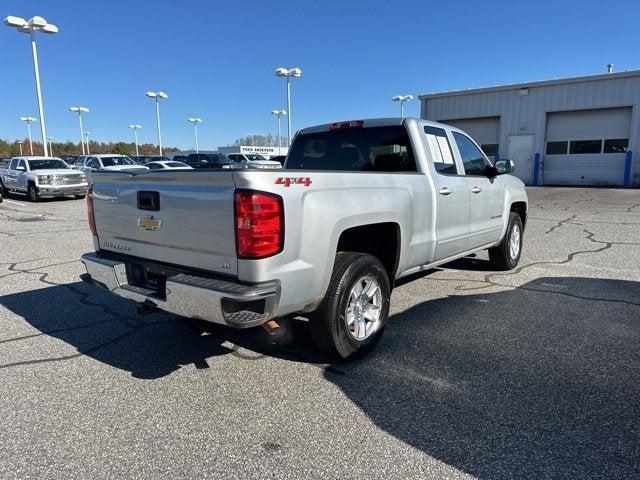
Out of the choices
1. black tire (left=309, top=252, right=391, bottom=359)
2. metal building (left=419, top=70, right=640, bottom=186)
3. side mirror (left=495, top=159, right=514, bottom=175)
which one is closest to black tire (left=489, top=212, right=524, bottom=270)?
side mirror (left=495, top=159, right=514, bottom=175)

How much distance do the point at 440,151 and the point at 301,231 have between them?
2.50m

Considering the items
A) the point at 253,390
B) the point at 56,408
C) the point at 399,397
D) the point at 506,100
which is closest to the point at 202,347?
the point at 253,390

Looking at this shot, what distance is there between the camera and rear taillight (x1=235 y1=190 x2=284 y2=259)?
2.92m

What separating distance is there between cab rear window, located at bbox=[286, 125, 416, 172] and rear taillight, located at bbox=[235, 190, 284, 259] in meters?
2.13

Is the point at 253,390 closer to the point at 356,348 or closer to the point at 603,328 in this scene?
the point at 356,348

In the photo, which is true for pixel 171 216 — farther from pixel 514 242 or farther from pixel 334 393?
pixel 514 242

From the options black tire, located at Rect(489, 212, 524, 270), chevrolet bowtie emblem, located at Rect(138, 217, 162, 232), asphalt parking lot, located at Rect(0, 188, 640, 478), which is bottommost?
asphalt parking lot, located at Rect(0, 188, 640, 478)

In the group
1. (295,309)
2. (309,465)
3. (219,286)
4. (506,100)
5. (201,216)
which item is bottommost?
(309,465)

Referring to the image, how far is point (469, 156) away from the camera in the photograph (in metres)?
5.72

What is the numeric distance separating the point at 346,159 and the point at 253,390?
2631 millimetres

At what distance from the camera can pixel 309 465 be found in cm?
258

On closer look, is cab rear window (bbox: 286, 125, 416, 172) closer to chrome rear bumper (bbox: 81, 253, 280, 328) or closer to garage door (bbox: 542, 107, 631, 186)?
chrome rear bumper (bbox: 81, 253, 280, 328)

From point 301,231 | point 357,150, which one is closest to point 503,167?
point 357,150

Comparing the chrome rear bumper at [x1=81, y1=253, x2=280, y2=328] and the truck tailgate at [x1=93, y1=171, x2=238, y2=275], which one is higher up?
the truck tailgate at [x1=93, y1=171, x2=238, y2=275]
